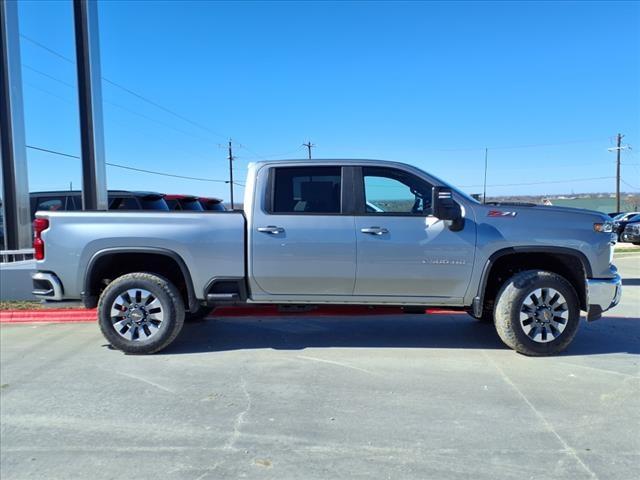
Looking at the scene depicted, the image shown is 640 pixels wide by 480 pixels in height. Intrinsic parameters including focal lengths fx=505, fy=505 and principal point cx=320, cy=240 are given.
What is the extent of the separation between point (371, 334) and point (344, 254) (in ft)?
4.95

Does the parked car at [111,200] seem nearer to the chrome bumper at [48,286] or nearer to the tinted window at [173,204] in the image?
the tinted window at [173,204]

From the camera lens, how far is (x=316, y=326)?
21.9 ft

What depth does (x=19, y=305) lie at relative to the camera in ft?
24.8

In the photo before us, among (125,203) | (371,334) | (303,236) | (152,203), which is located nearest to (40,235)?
(303,236)

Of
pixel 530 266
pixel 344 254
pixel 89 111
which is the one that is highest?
pixel 89 111

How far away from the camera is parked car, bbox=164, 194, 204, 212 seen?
10406 mm

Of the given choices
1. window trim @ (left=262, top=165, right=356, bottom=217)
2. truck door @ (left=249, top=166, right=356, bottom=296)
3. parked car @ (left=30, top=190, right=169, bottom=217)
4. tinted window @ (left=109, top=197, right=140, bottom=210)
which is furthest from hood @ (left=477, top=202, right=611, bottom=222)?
tinted window @ (left=109, top=197, right=140, bottom=210)

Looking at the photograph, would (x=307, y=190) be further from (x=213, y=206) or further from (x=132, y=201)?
(x=213, y=206)

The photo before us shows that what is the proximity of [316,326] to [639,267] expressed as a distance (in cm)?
1033

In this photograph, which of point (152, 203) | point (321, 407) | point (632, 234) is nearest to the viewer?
point (321, 407)

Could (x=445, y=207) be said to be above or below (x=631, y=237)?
above

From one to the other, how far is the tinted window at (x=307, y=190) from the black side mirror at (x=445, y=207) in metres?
1.01

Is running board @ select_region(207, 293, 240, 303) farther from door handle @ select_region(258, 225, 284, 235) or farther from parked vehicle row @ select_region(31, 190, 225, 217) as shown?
parked vehicle row @ select_region(31, 190, 225, 217)

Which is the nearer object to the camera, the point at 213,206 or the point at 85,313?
the point at 85,313
